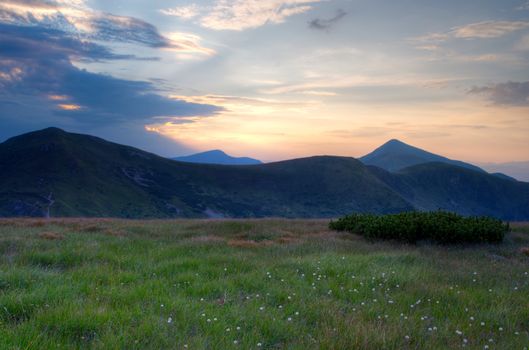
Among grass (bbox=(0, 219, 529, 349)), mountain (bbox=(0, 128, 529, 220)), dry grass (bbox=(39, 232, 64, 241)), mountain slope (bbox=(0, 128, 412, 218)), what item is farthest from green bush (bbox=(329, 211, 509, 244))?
mountain (bbox=(0, 128, 529, 220))

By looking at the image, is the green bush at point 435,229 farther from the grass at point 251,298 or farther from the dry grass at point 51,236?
the dry grass at point 51,236

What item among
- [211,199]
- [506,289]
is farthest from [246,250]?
[211,199]

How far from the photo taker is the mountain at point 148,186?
12162cm

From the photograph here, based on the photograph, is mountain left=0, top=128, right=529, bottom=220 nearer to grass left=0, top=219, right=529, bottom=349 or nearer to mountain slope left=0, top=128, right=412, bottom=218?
mountain slope left=0, top=128, right=412, bottom=218

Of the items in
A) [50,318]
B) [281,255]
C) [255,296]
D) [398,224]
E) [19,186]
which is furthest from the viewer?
[19,186]

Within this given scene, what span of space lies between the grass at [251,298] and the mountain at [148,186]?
10781 cm

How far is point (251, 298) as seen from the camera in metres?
7.96

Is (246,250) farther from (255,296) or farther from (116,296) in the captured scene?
(116,296)

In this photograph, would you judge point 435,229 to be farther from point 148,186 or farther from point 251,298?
point 148,186

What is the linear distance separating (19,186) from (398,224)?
133049 mm

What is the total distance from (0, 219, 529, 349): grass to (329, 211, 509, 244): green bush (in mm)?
2389

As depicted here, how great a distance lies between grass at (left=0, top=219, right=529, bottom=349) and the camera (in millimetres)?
5840

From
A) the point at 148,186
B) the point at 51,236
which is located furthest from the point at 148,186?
the point at 51,236

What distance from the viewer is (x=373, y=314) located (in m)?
7.16
